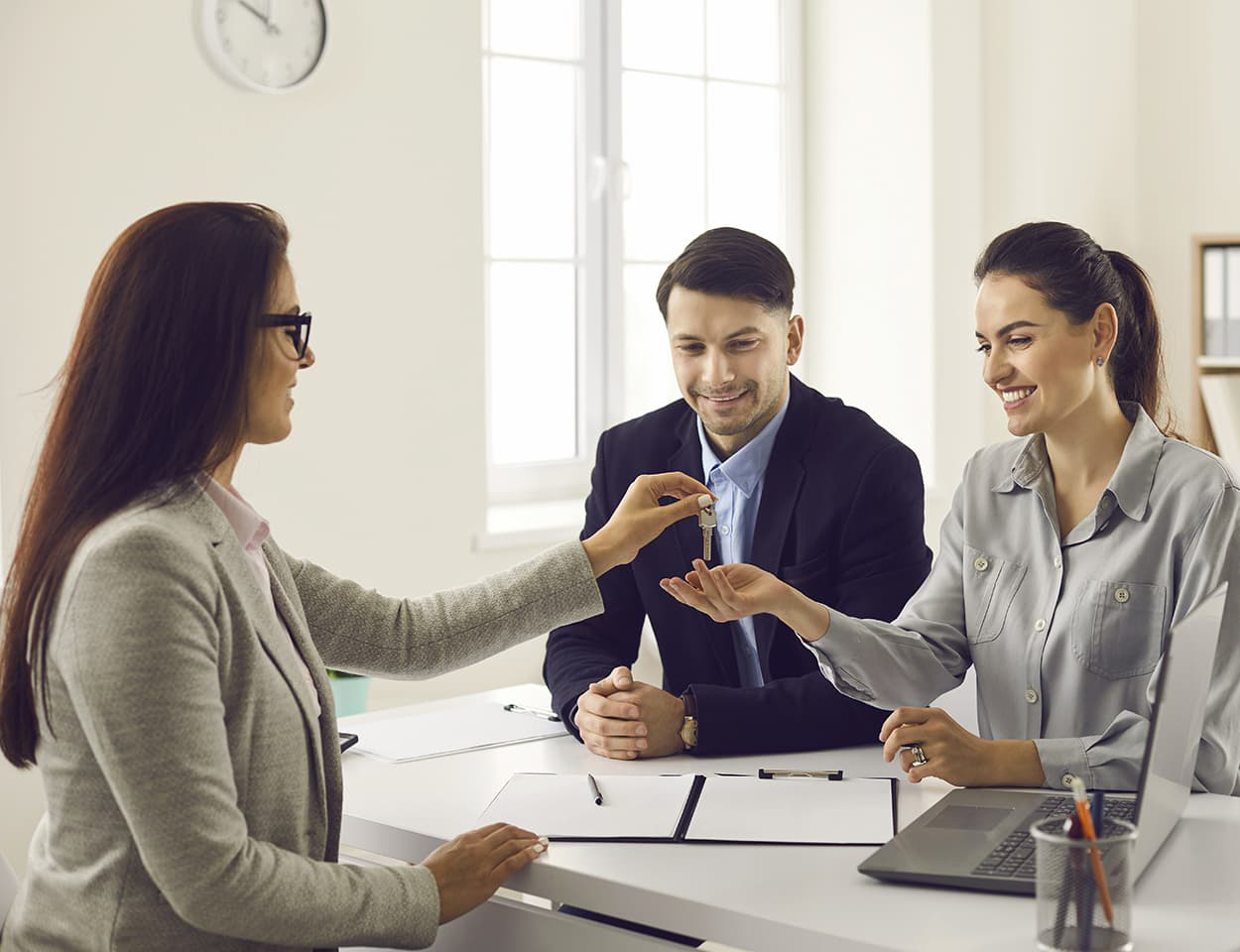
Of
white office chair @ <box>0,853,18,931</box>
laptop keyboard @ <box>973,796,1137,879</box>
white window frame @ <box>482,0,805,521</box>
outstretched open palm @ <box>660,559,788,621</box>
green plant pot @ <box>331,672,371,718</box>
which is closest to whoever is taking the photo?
laptop keyboard @ <box>973,796,1137,879</box>

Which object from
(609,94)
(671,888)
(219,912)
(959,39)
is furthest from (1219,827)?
(959,39)

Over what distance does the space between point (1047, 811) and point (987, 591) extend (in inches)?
17.4

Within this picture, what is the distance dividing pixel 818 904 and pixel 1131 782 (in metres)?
0.53

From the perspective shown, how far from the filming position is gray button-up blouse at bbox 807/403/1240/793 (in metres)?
1.67

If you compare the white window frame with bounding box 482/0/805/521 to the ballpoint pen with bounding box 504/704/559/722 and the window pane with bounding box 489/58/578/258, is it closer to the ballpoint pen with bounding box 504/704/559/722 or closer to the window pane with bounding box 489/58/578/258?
the window pane with bounding box 489/58/578/258

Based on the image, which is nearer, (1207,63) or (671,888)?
(671,888)

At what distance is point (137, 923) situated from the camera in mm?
1291

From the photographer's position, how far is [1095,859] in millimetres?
1132

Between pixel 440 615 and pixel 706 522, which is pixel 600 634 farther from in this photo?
pixel 440 615

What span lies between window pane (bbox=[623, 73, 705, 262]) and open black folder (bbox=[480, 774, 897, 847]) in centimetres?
276

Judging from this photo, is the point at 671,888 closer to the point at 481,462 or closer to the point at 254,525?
the point at 254,525

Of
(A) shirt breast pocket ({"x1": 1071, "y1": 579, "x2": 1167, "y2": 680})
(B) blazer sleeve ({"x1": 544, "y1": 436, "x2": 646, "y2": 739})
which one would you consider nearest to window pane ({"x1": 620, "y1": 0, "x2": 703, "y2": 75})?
(B) blazer sleeve ({"x1": 544, "y1": 436, "x2": 646, "y2": 739})

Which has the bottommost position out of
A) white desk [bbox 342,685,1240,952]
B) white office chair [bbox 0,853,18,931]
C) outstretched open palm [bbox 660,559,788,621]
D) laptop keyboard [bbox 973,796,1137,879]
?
white office chair [bbox 0,853,18,931]

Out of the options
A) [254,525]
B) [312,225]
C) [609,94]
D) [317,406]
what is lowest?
[254,525]
